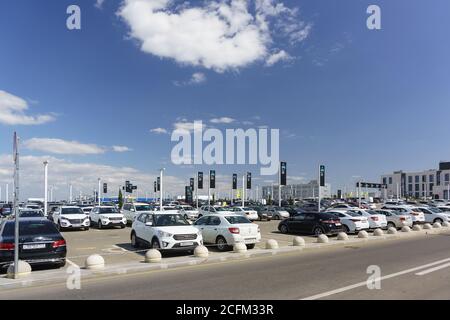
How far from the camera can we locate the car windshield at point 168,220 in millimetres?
15602

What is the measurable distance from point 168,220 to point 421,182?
157 meters

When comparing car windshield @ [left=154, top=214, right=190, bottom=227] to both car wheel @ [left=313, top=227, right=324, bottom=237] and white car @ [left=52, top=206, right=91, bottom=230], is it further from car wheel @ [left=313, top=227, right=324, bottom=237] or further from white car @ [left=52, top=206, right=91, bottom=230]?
white car @ [left=52, top=206, right=91, bottom=230]

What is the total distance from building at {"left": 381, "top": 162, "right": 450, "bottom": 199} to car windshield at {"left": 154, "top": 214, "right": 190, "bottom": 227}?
130676 mm

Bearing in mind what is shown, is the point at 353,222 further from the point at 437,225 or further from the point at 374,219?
the point at 437,225

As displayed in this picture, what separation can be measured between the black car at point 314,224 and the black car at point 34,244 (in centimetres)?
1503

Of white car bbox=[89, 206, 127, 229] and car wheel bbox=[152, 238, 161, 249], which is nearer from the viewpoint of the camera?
car wheel bbox=[152, 238, 161, 249]

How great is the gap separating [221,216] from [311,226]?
847cm

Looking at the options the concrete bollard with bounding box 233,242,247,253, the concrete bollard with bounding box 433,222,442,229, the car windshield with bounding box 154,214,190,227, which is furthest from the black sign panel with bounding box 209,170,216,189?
the concrete bollard with bounding box 233,242,247,253

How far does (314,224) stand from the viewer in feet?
77.6

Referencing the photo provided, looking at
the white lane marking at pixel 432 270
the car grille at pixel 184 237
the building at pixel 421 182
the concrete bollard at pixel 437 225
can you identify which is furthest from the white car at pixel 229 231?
the building at pixel 421 182

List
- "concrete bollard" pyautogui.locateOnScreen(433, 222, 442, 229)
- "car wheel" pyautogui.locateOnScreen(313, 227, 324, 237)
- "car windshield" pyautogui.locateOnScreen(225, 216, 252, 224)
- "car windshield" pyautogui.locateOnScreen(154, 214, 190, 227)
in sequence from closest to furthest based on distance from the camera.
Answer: "car windshield" pyautogui.locateOnScreen(154, 214, 190, 227) < "car windshield" pyautogui.locateOnScreen(225, 216, 252, 224) < "car wheel" pyautogui.locateOnScreen(313, 227, 324, 237) < "concrete bollard" pyautogui.locateOnScreen(433, 222, 442, 229)

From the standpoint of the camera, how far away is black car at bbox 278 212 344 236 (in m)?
23.0

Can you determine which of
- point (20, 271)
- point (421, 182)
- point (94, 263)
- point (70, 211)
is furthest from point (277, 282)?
point (421, 182)
